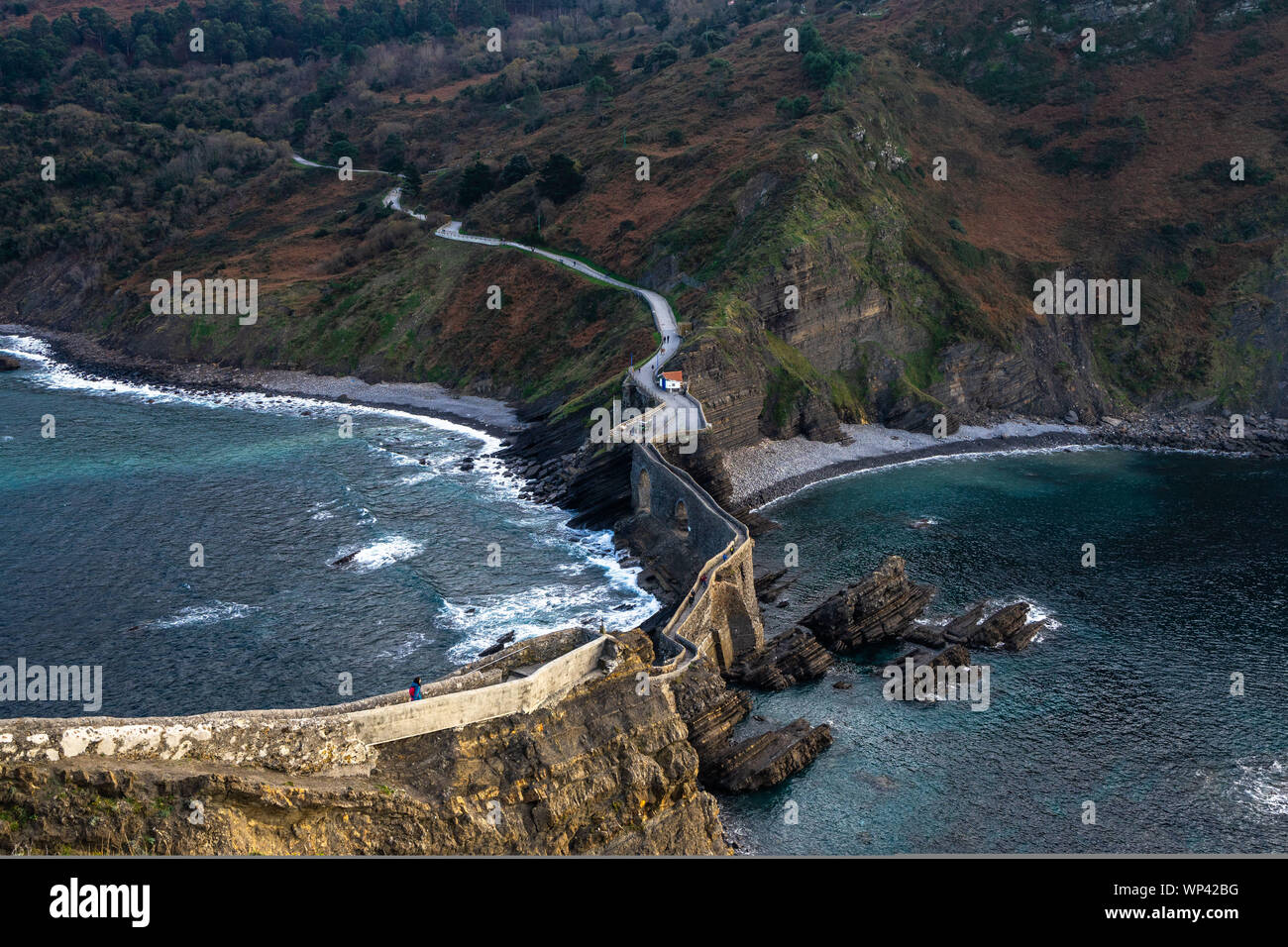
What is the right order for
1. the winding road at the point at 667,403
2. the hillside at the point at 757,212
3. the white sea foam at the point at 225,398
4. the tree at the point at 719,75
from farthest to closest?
the tree at the point at 719,75
the hillside at the point at 757,212
the white sea foam at the point at 225,398
the winding road at the point at 667,403

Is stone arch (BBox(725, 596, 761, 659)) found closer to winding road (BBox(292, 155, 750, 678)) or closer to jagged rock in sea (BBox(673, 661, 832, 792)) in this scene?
winding road (BBox(292, 155, 750, 678))

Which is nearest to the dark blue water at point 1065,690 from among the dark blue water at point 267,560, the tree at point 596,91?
the dark blue water at point 267,560

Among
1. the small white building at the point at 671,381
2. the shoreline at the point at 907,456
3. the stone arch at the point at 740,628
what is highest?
the small white building at the point at 671,381

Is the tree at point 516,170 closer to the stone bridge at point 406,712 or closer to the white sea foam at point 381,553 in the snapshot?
the white sea foam at point 381,553

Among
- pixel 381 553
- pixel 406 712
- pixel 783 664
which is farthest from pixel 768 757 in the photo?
pixel 381 553

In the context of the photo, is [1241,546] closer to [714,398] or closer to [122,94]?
[714,398]
